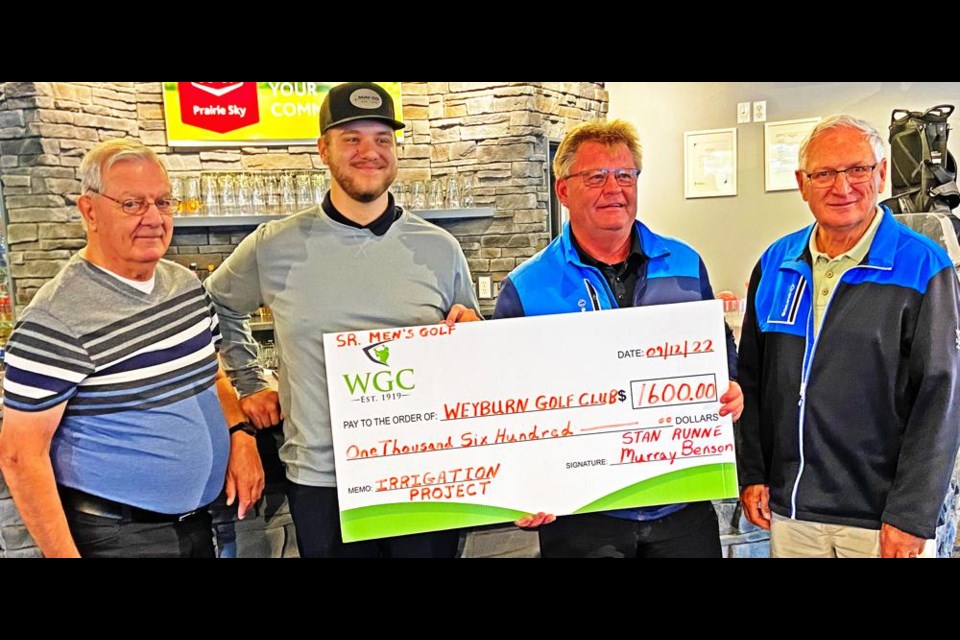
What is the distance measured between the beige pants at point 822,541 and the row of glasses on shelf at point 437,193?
1500mm

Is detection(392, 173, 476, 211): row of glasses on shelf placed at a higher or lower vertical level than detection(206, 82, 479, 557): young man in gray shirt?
higher

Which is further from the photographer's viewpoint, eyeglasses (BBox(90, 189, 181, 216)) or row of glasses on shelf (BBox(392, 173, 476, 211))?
row of glasses on shelf (BBox(392, 173, 476, 211))

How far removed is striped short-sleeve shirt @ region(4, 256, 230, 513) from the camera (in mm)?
2055

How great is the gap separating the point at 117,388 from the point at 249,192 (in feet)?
2.46

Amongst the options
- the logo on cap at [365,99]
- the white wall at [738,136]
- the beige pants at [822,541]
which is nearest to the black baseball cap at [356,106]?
the logo on cap at [365,99]

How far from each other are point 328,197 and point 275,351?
1.75ft

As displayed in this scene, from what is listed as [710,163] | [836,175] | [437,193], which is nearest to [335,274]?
[437,193]

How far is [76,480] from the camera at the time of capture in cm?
215

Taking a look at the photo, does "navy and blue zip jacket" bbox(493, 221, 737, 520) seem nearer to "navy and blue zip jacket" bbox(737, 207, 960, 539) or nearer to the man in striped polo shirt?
"navy and blue zip jacket" bbox(737, 207, 960, 539)

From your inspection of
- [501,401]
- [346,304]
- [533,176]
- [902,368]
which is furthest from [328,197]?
[902,368]

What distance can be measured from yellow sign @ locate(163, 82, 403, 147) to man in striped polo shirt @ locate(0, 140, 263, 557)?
0.71ft

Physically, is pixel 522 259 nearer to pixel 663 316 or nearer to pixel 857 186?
pixel 663 316

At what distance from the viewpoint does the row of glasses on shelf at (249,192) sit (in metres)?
2.30

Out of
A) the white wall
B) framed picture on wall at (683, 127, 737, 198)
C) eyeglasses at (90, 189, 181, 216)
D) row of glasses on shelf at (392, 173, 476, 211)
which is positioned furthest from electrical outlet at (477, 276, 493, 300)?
eyeglasses at (90, 189, 181, 216)
